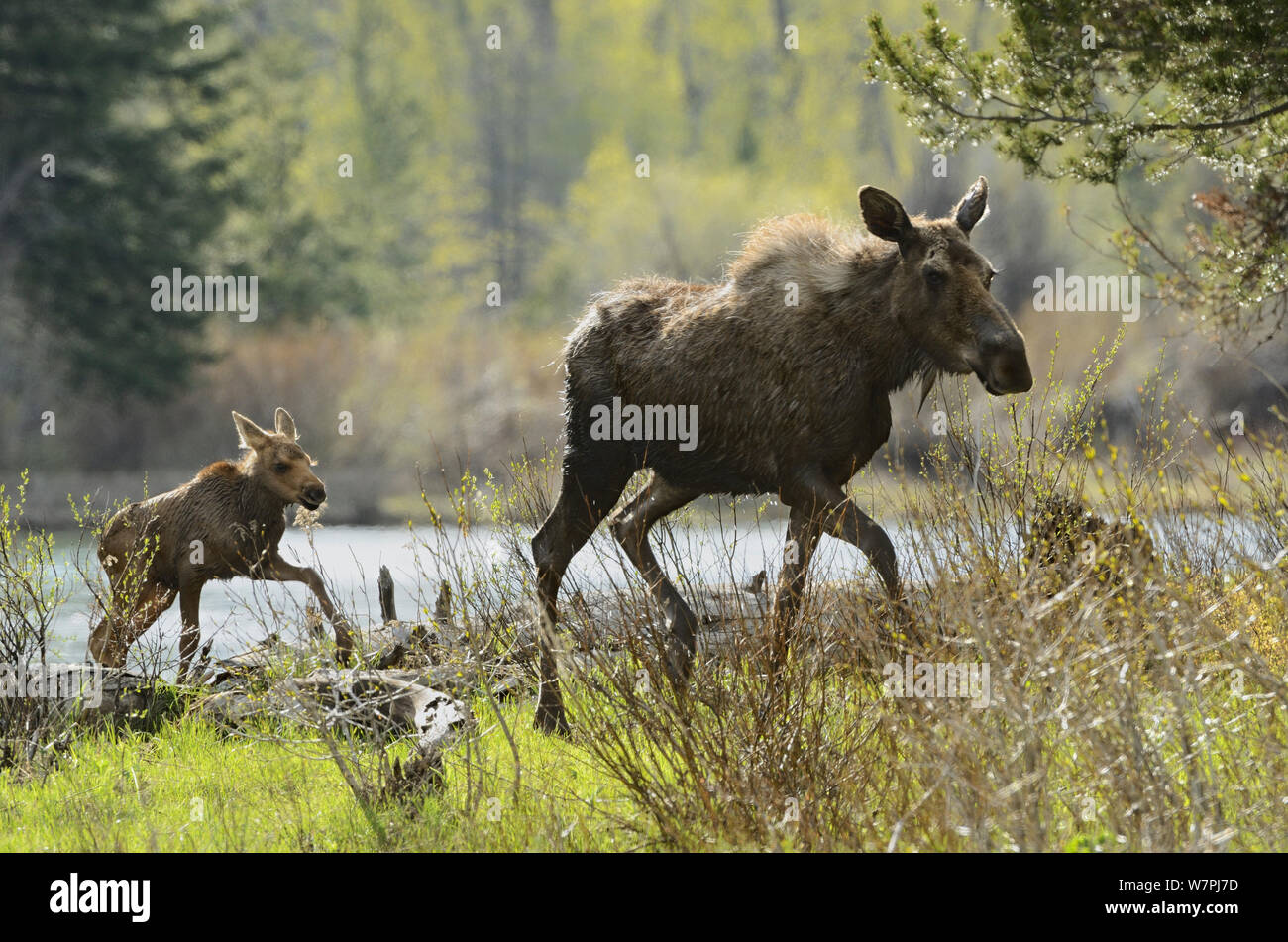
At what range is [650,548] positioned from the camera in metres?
6.80

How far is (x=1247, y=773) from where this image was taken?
4586mm

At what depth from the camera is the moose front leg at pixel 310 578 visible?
7523 mm

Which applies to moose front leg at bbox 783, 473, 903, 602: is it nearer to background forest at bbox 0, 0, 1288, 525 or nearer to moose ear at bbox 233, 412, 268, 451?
background forest at bbox 0, 0, 1288, 525

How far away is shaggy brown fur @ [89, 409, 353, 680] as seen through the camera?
8.16 metres

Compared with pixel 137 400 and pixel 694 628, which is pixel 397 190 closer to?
pixel 137 400

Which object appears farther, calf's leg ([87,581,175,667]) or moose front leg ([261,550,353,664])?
calf's leg ([87,581,175,667])

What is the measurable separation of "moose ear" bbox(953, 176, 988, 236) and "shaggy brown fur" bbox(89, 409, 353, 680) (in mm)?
3956

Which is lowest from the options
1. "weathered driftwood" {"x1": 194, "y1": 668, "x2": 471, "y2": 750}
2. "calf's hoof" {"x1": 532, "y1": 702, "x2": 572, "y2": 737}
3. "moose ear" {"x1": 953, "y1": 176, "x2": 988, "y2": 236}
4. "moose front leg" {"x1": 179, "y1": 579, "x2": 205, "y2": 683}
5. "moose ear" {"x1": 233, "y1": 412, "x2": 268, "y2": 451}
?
"calf's hoof" {"x1": 532, "y1": 702, "x2": 572, "y2": 737}

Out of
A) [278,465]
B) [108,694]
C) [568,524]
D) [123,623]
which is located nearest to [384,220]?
[278,465]

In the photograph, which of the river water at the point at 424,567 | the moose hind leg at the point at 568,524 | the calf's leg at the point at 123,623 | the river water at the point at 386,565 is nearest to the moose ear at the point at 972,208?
the river water at the point at 424,567

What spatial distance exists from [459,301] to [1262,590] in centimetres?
3918

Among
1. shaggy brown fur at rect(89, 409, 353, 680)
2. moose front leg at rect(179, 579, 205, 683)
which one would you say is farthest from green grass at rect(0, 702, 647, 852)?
shaggy brown fur at rect(89, 409, 353, 680)

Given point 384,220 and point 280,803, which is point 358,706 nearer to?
point 280,803

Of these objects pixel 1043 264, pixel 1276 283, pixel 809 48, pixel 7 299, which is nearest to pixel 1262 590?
pixel 1276 283
